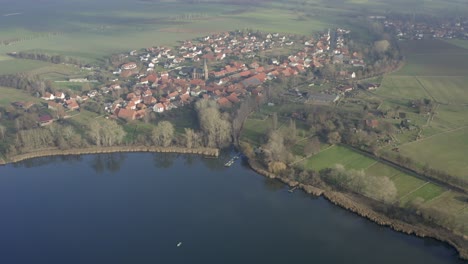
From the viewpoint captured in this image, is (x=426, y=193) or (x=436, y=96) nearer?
(x=426, y=193)

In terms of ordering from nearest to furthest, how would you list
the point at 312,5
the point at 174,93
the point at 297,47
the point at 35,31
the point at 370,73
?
the point at 174,93, the point at 370,73, the point at 297,47, the point at 35,31, the point at 312,5

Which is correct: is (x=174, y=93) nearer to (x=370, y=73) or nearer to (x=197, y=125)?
(x=197, y=125)

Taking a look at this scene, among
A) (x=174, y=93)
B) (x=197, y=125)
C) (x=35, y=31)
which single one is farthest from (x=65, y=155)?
(x=35, y=31)

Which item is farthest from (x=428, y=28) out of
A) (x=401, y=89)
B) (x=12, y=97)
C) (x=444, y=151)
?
(x=12, y=97)

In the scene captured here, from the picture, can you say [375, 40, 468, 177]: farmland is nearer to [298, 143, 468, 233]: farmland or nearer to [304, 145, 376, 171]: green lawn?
[298, 143, 468, 233]: farmland

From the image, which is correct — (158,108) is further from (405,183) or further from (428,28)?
(428,28)

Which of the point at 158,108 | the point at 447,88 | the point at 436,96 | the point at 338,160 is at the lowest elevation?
the point at 338,160

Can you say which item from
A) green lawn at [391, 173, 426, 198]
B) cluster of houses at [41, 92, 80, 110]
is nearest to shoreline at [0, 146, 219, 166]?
cluster of houses at [41, 92, 80, 110]
